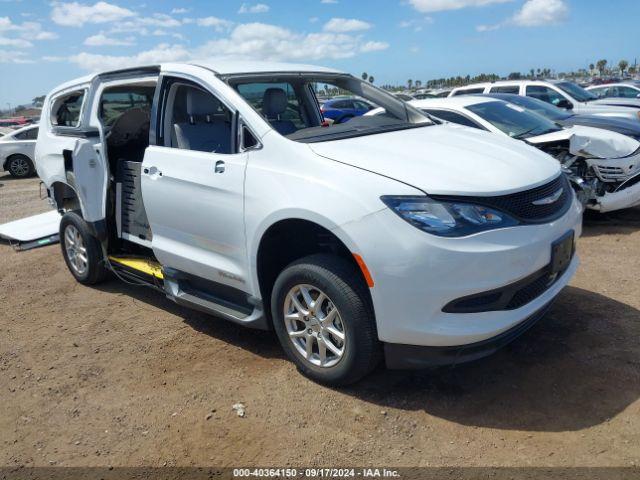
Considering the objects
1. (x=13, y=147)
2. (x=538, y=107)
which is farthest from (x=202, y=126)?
(x=13, y=147)

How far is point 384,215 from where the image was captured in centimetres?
285

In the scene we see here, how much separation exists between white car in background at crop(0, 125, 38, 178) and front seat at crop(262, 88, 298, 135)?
14127 millimetres

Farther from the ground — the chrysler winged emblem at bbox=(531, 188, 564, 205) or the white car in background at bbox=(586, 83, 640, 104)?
the white car in background at bbox=(586, 83, 640, 104)

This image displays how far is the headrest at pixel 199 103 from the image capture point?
4203 millimetres

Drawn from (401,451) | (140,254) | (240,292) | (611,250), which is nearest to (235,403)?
(240,292)

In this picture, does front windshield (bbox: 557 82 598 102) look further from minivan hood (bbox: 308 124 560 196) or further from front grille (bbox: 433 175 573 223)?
front grille (bbox: 433 175 573 223)

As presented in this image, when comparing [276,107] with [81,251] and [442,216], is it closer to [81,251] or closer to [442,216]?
[442,216]

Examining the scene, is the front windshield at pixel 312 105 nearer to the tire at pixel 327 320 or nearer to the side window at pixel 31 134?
the tire at pixel 327 320

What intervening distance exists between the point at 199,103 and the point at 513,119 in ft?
14.9

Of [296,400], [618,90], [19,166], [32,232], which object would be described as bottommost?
[296,400]

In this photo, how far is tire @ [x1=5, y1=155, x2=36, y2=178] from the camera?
16.0 meters

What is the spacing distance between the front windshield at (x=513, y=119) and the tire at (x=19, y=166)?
13796 mm

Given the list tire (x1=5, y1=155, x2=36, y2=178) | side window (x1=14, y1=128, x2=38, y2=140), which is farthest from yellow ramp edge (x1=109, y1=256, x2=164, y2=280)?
side window (x1=14, y1=128, x2=38, y2=140)

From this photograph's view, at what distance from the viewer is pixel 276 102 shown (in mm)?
4227
